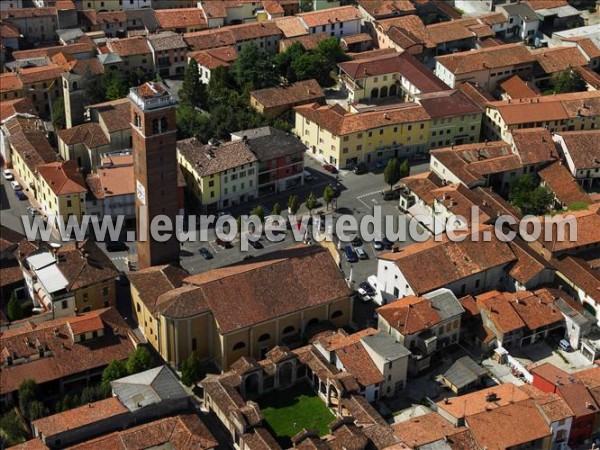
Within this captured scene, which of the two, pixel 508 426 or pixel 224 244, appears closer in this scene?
pixel 508 426

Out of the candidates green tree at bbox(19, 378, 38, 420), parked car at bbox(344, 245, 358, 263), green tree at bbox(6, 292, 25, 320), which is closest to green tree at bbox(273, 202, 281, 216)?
parked car at bbox(344, 245, 358, 263)

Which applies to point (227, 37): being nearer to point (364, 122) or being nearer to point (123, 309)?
point (364, 122)

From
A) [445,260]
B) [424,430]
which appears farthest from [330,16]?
[424,430]

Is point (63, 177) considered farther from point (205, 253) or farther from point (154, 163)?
point (154, 163)

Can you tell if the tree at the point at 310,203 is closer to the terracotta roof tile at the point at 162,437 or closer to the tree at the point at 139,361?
the tree at the point at 139,361

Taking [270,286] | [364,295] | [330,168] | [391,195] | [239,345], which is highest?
[270,286]

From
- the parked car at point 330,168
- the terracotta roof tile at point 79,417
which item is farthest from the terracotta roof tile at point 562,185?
the terracotta roof tile at point 79,417

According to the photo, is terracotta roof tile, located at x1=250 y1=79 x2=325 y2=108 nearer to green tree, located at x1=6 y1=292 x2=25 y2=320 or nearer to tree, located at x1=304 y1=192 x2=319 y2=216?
tree, located at x1=304 y1=192 x2=319 y2=216
